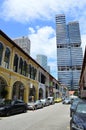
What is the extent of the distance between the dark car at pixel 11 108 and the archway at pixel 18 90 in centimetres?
1145

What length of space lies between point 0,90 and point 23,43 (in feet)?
106

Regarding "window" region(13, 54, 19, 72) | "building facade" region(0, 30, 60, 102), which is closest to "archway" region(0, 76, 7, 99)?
"building facade" region(0, 30, 60, 102)

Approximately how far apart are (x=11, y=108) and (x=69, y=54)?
103 m

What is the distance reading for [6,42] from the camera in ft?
82.9

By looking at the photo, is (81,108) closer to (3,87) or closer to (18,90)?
(3,87)

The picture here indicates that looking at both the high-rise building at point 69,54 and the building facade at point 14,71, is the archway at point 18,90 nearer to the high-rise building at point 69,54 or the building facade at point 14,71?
the building facade at point 14,71

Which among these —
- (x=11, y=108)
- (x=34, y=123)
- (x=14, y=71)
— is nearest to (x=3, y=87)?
(x=14, y=71)

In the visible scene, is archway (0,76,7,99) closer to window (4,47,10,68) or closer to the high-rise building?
window (4,47,10,68)

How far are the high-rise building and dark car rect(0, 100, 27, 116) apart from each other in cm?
9673

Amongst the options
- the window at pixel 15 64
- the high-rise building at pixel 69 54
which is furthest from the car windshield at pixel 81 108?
the high-rise building at pixel 69 54

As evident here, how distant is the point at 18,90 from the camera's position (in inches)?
1281

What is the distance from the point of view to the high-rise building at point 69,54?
116938mm

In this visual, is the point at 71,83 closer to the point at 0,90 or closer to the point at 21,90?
the point at 21,90

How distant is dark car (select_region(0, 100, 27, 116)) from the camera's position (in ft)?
53.4
